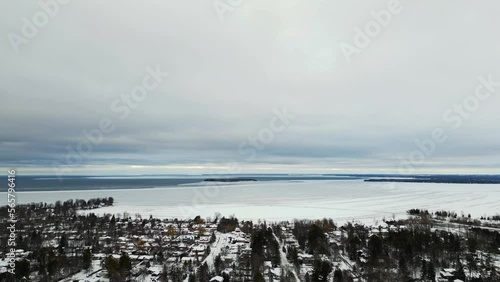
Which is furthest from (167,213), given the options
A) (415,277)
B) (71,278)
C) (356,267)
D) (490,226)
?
(490,226)

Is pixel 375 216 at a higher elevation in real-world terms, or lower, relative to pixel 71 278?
higher

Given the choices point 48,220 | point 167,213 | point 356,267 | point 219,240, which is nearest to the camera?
point 356,267

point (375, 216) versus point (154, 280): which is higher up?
point (375, 216)

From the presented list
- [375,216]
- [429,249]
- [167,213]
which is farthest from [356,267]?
[167,213]

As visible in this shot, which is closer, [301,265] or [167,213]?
[301,265]

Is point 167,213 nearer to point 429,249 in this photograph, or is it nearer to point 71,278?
point 71,278

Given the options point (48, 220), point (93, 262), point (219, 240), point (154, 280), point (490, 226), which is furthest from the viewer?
point (48, 220)

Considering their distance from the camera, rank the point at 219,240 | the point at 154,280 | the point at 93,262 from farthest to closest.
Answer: the point at 219,240
the point at 93,262
the point at 154,280

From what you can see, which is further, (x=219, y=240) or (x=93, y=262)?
(x=219, y=240)

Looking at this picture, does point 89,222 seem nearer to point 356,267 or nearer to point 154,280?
point 154,280
